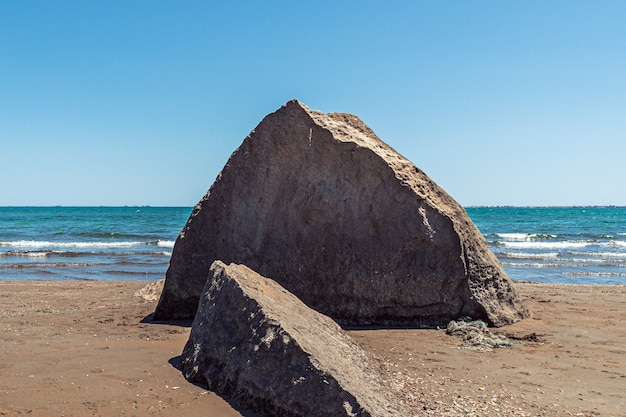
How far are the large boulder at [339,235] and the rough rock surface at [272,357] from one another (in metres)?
2.08

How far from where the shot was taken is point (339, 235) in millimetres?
7992

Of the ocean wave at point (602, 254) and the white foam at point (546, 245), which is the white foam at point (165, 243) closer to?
the white foam at point (546, 245)

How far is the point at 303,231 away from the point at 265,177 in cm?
96

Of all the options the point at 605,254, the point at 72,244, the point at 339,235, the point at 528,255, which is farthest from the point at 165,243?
the point at 339,235

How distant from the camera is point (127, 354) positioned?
598 cm

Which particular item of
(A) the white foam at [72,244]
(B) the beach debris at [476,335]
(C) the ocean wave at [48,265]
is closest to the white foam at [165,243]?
(A) the white foam at [72,244]

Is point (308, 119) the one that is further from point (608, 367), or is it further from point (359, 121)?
point (608, 367)

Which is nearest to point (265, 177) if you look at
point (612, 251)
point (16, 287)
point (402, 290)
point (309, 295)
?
point (309, 295)

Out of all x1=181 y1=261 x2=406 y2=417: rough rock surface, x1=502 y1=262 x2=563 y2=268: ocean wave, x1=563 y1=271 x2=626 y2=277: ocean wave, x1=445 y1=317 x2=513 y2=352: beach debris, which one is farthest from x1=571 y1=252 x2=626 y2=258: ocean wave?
x1=181 y1=261 x2=406 y2=417: rough rock surface

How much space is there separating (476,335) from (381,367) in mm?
1816

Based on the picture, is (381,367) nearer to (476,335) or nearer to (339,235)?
(476,335)

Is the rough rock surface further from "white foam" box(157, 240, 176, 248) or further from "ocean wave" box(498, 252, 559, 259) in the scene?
"white foam" box(157, 240, 176, 248)

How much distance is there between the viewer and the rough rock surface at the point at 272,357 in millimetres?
4043

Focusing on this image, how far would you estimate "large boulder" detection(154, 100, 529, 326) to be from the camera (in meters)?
7.77
